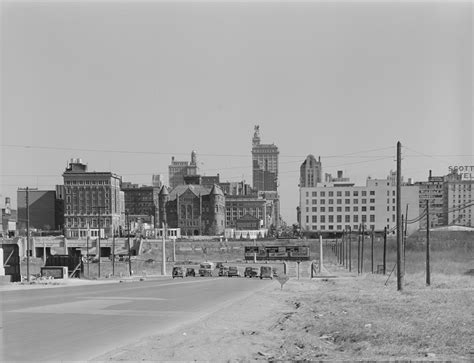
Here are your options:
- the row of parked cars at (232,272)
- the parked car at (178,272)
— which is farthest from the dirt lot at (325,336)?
the parked car at (178,272)

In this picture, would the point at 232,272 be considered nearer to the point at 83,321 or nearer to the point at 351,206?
the point at 83,321

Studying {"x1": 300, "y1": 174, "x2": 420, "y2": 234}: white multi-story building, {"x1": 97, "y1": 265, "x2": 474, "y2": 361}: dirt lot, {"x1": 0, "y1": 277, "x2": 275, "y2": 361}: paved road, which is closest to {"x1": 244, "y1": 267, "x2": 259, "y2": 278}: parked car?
{"x1": 0, "y1": 277, "x2": 275, "y2": 361}: paved road

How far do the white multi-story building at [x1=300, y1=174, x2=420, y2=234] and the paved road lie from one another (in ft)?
502

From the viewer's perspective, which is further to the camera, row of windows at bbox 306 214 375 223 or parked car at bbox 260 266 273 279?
row of windows at bbox 306 214 375 223

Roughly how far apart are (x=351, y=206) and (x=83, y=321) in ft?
554

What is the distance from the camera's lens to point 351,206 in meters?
186

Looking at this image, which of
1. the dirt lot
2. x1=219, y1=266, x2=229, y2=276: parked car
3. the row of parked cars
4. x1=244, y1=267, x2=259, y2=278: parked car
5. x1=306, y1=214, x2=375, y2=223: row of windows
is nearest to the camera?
the dirt lot

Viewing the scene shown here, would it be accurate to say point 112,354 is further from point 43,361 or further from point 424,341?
point 424,341

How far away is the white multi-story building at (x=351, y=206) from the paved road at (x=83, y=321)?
152930mm

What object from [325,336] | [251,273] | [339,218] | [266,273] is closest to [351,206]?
[339,218]

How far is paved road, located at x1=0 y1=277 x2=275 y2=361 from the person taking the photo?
51.3 ft

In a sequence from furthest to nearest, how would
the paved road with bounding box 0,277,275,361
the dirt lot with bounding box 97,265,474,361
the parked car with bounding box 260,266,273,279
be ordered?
1. the parked car with bounding box 260,266,273,279
2. the paved road with bounding box 0,277,275,361
3. the dirt lot with bounding box 97,265,474,361

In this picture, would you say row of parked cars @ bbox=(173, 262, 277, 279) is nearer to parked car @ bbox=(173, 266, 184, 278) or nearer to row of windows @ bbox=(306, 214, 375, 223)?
parked car @ bbox=(173, 266, 184, 278)

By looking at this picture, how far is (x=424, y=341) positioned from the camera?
49.1 ft
